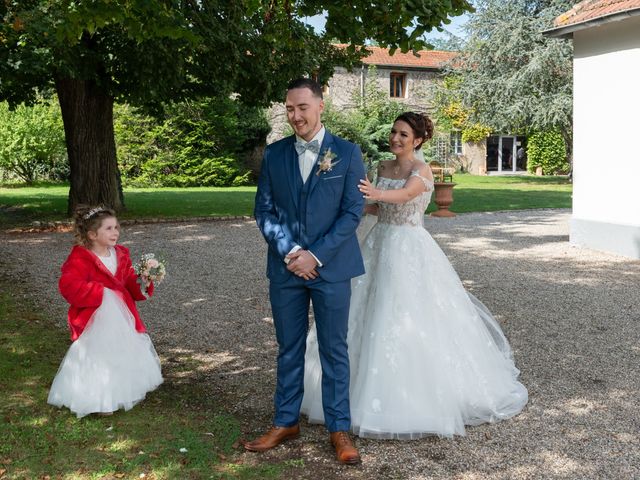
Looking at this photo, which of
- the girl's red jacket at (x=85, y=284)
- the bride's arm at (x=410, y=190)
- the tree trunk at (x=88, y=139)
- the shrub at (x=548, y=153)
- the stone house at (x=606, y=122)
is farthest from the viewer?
the shrub at (x=548, y=153)

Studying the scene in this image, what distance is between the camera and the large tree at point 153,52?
23.1ft

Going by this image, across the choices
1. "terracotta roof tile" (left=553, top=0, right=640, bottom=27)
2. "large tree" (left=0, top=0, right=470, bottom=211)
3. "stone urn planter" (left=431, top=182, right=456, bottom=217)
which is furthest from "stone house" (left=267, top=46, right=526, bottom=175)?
"terracotta roof tile" (left=553, top=0, right=640, bottom=27)

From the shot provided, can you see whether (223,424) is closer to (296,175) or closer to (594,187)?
(296,175)

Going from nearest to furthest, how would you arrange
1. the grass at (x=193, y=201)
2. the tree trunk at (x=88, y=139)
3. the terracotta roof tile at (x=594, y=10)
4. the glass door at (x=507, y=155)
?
1. the terracotta roof tile at (x=594, y=10)
2. the tree trunk at (x=88, y=139)
3. the grass at (x=193, y=201)
4. the glass door at (x=507, y=155)

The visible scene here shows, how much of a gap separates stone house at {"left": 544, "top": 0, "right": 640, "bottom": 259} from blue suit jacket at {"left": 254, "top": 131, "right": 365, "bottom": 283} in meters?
8.43

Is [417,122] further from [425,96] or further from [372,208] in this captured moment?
[425,96]

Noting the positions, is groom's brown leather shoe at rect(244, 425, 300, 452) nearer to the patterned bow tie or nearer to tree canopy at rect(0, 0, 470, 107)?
the patterned bow tie

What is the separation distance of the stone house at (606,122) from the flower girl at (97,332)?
29.3 ft

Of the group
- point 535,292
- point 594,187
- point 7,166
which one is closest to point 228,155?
point 7,166

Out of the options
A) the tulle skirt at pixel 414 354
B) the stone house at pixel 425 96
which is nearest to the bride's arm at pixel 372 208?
the tulle skirt at pixel 414 354

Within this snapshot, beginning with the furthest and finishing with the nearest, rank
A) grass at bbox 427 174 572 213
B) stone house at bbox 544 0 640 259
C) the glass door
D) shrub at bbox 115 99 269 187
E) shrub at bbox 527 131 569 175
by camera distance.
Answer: the glass door, shrub at bbox 527 131 569 175, shrub at bbox 115 99 269 187, grass at bbox 427 174 572 213, stone house at bbox 544 0 640 259

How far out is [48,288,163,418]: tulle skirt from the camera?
4.72 m

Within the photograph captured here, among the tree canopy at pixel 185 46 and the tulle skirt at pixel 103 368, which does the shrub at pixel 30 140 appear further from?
the tulle skirt at pixel 103 368

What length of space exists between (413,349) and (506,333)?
2756mm
